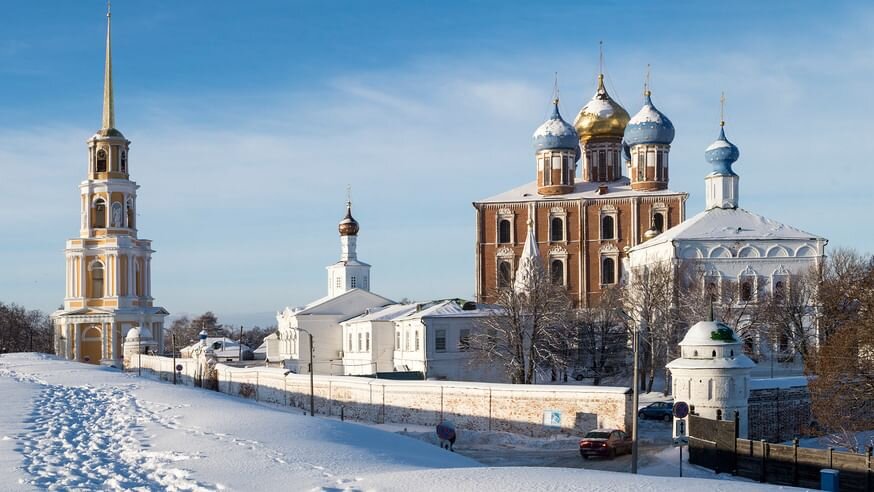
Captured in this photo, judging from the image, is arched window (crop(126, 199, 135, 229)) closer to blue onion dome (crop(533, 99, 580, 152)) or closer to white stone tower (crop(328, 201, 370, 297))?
white stone tower (crop(328, 201, 370, 297))

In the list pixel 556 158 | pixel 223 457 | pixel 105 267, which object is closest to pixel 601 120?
pixel 556 158

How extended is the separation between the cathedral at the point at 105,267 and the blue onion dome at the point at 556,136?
2477 cm

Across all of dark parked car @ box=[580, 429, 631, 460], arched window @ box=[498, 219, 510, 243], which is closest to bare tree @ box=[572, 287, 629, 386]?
arched window @ box=[498, 219, 510, 243]

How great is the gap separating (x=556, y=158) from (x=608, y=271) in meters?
7.27

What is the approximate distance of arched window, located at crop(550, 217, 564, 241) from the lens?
213 feet

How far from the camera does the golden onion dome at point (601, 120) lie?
223 ft

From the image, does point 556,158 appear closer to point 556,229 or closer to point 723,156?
point 556,229

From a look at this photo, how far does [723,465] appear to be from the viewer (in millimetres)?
25516

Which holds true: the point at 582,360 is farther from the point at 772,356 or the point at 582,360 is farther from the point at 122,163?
the point at 122,163

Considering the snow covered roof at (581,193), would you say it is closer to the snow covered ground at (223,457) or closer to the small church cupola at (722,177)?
the small church cupola at (722,177)

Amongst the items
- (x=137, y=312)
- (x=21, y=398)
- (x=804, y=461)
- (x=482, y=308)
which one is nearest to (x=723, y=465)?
(x=804, y=461)

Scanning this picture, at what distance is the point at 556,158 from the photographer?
216ft

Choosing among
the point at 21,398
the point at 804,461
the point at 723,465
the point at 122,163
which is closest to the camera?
the point at 804,461

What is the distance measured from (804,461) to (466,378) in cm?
2625
